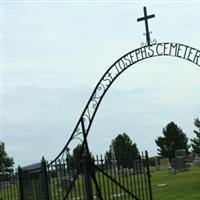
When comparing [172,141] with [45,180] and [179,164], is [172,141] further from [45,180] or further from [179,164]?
[45,180]

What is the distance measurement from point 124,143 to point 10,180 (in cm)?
5307

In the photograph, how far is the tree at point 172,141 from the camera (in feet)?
219

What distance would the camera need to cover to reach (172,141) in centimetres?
6706

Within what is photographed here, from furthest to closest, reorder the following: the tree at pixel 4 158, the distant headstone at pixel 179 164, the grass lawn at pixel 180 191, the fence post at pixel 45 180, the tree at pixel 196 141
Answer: the tree at pixel 196 141
the tree at pixel 4 158
the distant headstone at pixel 179 164
the grass lawn at pixel 180 191
the fence post at pixel 45 180

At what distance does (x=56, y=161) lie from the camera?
527 inches

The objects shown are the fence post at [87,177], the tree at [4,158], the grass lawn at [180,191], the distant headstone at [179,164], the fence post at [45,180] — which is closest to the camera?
the fence post at [87,177]

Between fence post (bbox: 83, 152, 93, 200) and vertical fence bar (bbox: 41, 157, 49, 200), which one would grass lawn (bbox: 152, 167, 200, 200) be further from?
fence post (bbox: 83, 152, 93, 200)

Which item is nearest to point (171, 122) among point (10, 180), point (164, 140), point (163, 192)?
point (164, 140)

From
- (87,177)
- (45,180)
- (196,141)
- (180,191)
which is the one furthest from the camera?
(196,141)

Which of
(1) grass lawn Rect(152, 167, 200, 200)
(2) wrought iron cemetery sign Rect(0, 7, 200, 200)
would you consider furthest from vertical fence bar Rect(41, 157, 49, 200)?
(1) grass lawn Rect(152, 167, 200, 200)

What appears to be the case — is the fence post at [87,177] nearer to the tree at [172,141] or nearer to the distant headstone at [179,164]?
the distant headstone at [179,164]

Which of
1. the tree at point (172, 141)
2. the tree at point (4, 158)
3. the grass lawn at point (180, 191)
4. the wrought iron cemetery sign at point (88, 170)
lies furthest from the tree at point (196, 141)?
the wrought iron cemetery sign at point (88, 170)

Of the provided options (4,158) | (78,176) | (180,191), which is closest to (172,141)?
(4,158)

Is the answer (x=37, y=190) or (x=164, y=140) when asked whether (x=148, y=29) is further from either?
(x=164, y=140)
